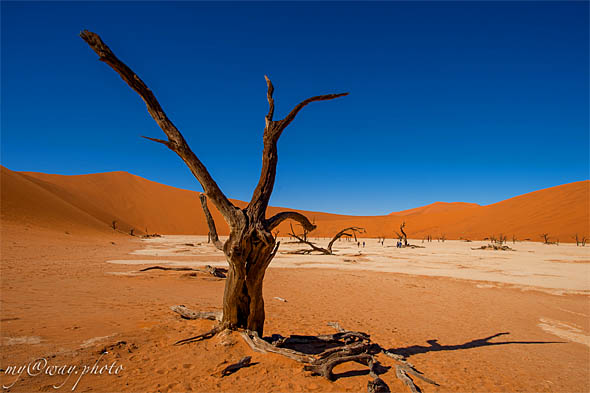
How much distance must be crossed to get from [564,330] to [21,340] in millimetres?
11198

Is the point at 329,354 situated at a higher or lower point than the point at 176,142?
lower

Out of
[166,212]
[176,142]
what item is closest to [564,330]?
[176,142]

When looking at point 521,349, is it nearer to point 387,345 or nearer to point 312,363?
point 387,345

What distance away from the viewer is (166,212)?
78.5 meters

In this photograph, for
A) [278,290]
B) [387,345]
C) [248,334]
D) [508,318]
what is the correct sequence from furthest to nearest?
[278,290] < [508,318] < [387,345] < [248,334]

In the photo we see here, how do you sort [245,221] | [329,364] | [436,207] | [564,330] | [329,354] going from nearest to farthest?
[329,364]
[329,354]
[245,221]
[564,330]
[436,207]

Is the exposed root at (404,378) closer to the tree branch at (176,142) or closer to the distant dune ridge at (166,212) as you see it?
the tree branch at (176,142)

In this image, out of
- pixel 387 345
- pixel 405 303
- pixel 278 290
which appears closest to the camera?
pixel 387 345

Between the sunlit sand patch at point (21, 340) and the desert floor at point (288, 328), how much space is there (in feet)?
0.10

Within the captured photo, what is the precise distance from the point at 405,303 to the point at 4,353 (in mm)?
9434

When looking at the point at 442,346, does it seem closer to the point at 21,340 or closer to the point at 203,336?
the point at 203,336

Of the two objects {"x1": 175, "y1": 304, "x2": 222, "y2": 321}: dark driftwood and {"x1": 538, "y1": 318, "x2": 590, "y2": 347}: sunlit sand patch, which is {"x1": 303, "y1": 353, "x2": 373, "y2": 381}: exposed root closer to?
{"x1": 175, "y1": 304, "x2": 222, "y2": 321}: dark driftwood

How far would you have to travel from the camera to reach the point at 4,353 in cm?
430

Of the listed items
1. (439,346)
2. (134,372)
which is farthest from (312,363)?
(439,346)
